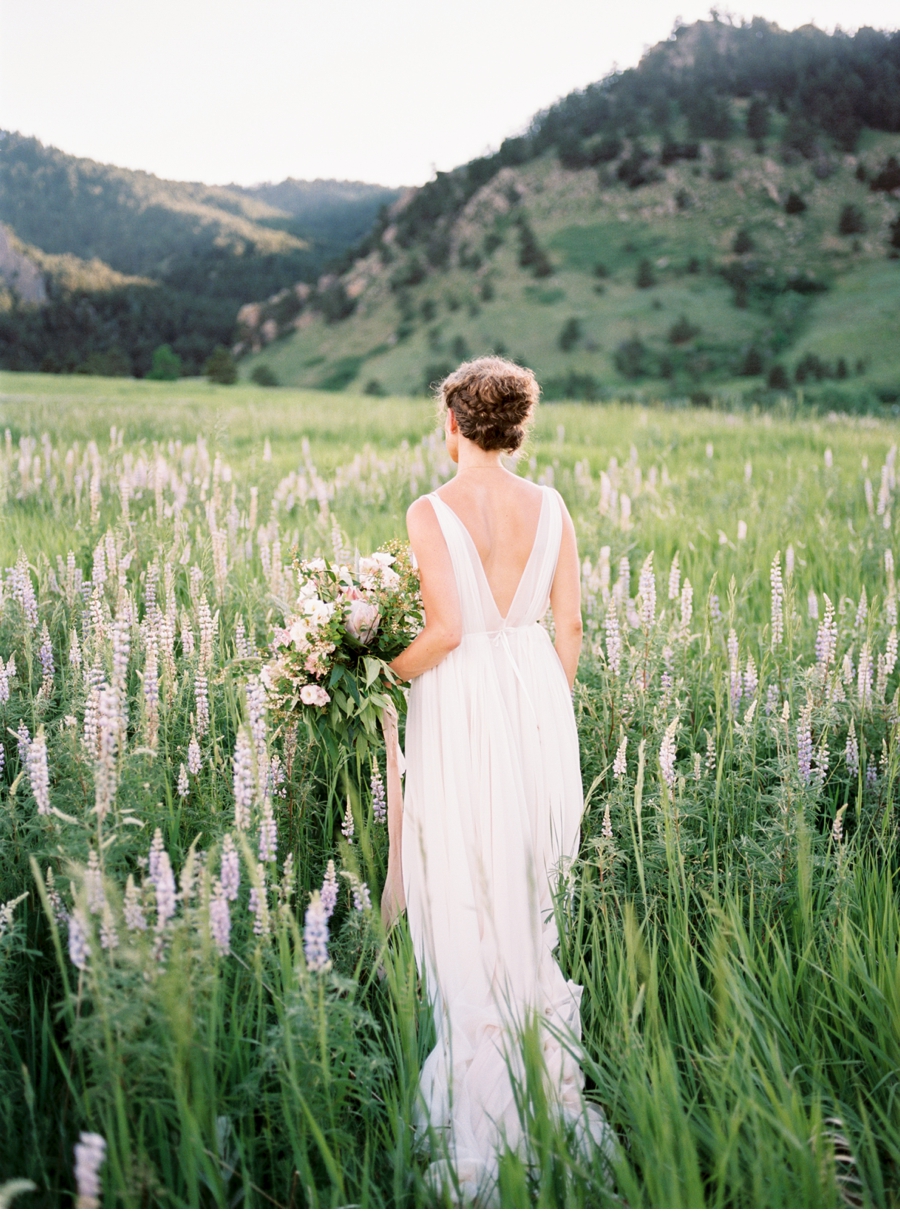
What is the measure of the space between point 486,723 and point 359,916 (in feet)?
2.60

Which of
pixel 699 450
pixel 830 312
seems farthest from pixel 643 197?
pixel 699 450

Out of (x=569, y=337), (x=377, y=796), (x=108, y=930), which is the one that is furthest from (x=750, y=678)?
(x=569, y=337)

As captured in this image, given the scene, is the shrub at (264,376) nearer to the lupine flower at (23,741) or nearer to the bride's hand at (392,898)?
the lupine flower at (23,741)

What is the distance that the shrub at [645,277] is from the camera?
6469 centimetres

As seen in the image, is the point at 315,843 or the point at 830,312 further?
the point at 830,312

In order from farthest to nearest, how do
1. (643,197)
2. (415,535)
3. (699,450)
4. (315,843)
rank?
1. (643,197)
2. (699,450)
3. (315,843)
4. (415,535)

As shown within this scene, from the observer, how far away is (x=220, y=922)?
2.12 meters

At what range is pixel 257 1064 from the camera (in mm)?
2346

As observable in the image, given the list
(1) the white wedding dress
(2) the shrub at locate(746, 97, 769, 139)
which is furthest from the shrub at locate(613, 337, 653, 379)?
(1) the white wedding dress

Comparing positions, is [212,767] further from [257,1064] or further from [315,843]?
[257,1064]

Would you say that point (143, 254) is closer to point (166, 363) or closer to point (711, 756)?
point (166, 363)

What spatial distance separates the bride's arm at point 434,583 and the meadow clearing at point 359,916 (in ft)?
1.50

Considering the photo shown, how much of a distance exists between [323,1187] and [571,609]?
6.73ft

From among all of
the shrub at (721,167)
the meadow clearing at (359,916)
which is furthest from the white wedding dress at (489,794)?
the shrub at (721,167)
